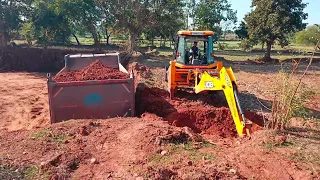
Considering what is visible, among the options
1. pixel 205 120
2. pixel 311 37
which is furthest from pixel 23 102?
pixel 311 37

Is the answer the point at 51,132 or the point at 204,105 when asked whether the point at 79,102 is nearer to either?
the point at 51,132

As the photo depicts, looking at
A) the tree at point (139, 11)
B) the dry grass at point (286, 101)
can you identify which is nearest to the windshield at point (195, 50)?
the dry grass at point (286, 101)

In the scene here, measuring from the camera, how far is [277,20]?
78.5 ft

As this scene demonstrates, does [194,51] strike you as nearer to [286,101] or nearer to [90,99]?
[90,99]

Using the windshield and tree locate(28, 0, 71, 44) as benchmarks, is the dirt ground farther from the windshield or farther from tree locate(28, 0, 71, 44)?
tree locate(28, 0, 71, 44)

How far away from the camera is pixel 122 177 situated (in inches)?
193

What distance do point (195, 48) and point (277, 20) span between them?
51.4ft

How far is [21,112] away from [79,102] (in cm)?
412

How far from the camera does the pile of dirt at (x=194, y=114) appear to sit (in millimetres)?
7840

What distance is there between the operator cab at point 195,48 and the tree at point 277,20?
49.3 feet

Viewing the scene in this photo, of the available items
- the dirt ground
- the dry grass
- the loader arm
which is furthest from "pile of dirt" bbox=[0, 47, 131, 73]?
the dry grass

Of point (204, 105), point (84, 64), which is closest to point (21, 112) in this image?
point (84, 64)

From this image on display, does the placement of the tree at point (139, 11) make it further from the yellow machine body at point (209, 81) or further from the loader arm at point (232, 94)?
the loader arm at point (232, 94)

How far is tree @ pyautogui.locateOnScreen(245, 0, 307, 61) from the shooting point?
2386 centimetres
